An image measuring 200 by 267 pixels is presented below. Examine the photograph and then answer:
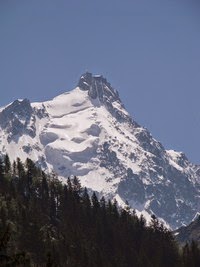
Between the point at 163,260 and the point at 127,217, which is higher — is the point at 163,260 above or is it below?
below

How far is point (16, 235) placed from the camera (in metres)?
132

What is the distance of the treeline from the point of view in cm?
13075

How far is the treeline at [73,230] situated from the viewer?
130750 mm

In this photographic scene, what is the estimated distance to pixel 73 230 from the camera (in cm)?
15012

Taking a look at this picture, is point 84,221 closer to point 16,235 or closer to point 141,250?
point 141,250

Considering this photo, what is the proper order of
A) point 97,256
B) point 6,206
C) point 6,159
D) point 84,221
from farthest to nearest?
point 6,159 → point 84,221 → point 6,206 → point 97,256

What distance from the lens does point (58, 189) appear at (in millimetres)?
171500

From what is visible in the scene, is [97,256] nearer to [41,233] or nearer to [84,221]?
[41,233]

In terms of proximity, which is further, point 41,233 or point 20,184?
point 20,184

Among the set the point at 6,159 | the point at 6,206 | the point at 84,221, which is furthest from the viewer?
the point at 6,159

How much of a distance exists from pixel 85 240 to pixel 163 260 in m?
17.8

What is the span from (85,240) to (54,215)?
51.0 ft

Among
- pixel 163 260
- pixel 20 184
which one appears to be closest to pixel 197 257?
pixel 163 260

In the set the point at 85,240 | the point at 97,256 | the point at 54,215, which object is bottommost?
the point at 97,256
